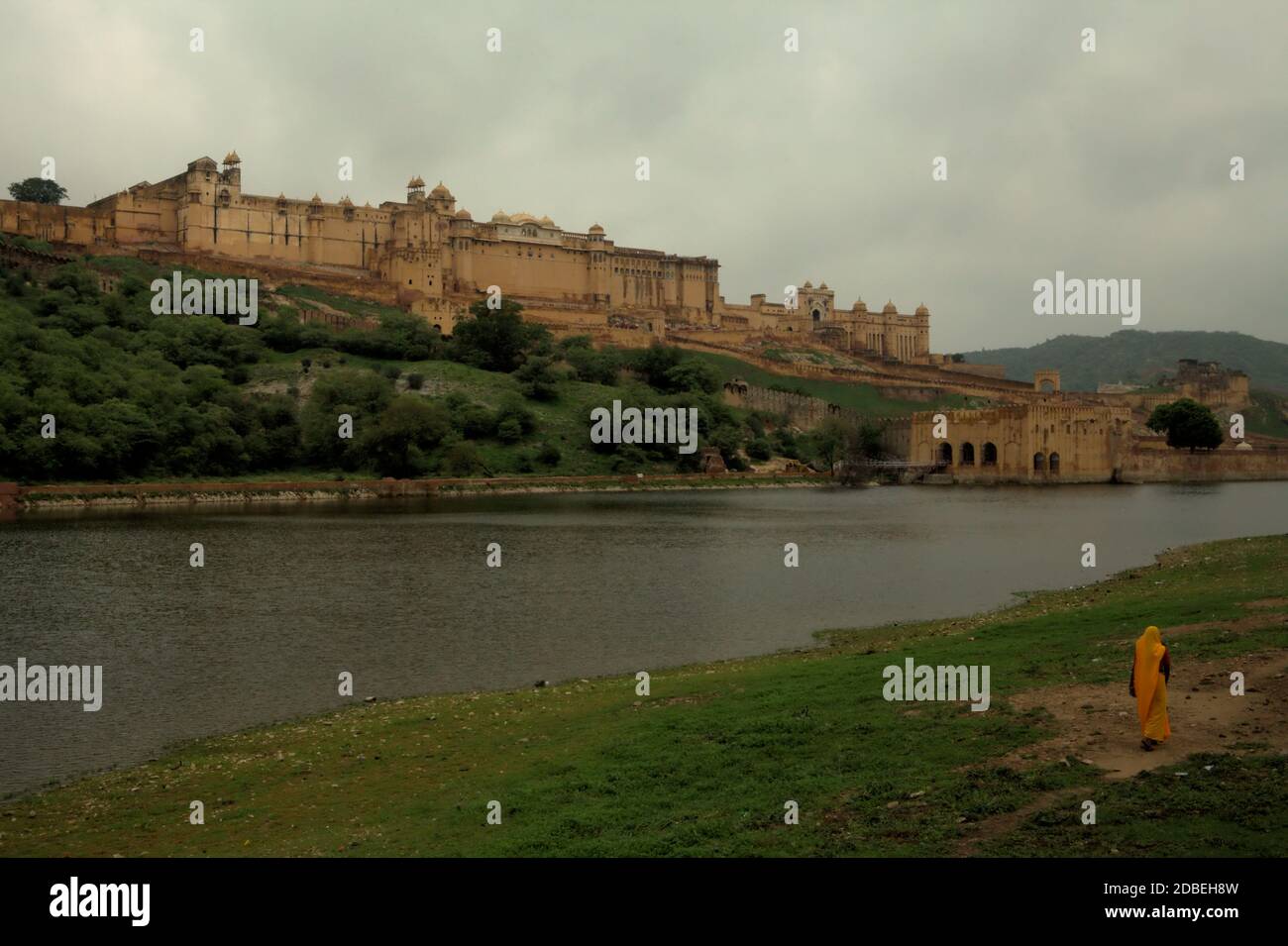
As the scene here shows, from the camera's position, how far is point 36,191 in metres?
102

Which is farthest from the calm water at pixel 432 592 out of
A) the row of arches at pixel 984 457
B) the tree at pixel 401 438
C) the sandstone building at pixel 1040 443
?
the row of arches at pixel 984 457

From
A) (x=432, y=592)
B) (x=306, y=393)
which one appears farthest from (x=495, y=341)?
(x=432, y=592)

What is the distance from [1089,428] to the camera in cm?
7819

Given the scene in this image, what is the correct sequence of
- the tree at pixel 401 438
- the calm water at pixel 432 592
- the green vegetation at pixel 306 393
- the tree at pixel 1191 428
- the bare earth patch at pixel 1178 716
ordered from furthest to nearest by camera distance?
1. the tree at pixel 1191 428
2. the tree at pixel 401 438
3. the green vegetation at pixel 306 393
4. the calm water at pixel 432 592
5. the bare earth patch at pixel 1178 716

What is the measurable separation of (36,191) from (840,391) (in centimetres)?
7404

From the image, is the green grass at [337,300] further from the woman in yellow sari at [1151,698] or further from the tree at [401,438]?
the woman in yellow sari at [1151,698]

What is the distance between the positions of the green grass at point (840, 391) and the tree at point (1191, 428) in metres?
18.5

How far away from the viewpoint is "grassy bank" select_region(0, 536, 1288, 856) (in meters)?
7.59

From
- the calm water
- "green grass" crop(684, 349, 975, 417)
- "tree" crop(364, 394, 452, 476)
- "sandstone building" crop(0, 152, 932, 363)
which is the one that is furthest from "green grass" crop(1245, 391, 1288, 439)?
"tree" crop(364, 394, 452, 476)

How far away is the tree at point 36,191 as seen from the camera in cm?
10094

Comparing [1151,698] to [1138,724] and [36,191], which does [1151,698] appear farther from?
[36,191]

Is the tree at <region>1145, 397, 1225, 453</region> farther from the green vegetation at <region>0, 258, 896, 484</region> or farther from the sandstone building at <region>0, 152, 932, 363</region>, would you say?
the sandstone building at <region>0, 152, 932, 363</region>
